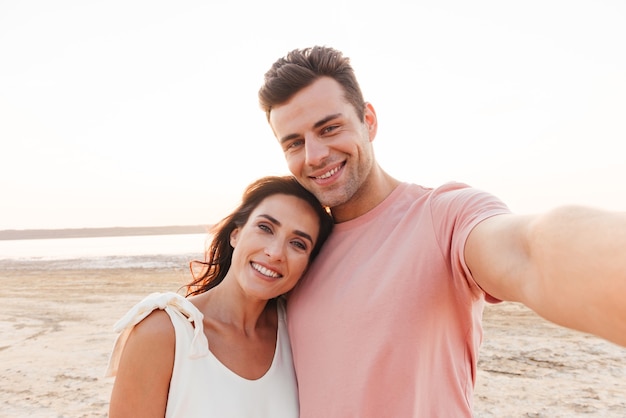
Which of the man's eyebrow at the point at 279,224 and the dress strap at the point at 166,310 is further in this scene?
the man's eyebrow at the point at 279,224

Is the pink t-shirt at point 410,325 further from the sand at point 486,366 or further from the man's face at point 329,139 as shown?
the sand at point 486,366

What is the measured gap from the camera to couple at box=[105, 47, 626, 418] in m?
1.26

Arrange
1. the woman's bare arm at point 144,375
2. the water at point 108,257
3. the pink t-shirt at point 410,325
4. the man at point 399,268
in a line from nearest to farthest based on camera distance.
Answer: the man at point 399,268 < the pink t-shirt at point 410,325 < the woman's bare arm at point 144,375 < the water at point 108,257

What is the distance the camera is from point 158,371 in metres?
2.26

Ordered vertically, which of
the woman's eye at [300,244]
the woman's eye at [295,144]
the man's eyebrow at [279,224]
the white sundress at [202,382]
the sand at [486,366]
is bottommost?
the sand at [486,366]

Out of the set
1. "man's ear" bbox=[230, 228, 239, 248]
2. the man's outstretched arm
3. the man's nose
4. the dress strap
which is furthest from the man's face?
the man's outstretched arm

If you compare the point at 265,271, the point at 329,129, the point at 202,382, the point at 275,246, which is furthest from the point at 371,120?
the point at 202,382

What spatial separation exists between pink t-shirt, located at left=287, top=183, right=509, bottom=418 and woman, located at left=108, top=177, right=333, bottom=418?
0.40m

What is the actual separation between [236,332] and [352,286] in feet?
3.10

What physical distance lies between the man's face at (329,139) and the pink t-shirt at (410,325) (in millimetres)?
503

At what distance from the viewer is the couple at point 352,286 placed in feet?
4.14

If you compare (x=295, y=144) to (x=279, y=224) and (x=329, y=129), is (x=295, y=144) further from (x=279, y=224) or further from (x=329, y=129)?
(x=279, y=224)

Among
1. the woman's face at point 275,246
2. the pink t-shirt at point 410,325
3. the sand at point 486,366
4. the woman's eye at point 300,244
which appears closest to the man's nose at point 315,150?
the woman's face at point 275,246

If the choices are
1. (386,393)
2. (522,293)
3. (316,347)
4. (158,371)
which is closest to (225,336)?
(158,371)
